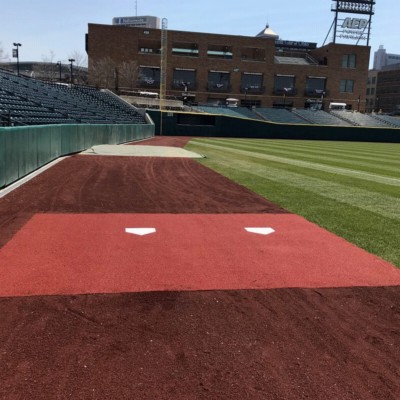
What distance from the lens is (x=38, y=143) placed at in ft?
42.4

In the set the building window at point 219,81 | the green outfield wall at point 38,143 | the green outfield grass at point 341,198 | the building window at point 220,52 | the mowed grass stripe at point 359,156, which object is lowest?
the green outfield grass at point 341,198

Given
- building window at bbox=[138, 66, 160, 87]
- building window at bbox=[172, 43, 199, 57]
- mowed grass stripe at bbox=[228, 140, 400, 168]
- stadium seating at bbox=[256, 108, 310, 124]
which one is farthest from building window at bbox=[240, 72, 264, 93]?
mowed grass stripe at bbox=[228, 140, 400, 168]

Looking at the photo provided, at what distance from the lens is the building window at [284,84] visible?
262 feet

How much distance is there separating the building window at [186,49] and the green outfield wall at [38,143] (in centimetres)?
5607

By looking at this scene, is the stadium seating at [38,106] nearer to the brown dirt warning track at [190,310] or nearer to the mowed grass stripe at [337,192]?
the brown dirt warning track at [190,310]

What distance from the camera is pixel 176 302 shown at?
4.10 m

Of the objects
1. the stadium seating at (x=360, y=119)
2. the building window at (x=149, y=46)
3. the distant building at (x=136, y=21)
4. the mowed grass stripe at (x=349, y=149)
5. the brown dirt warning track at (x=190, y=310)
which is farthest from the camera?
the distant building at (x=136, y=21)

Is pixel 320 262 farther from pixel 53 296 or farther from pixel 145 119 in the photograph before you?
pixel 145 119

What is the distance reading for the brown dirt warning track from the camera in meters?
2.88

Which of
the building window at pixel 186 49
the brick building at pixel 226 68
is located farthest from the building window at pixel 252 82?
the building window at pixel 186 49

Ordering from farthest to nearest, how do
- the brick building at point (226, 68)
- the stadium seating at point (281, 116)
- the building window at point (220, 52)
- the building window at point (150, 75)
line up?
the building window at point (220, 52) → the building window at point (150, 75) → the brick building at point (226, 68) → the stadium seating at point (281, 116)

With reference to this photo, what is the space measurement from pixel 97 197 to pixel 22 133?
343cm

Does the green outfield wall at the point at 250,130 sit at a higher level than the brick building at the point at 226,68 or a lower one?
lower

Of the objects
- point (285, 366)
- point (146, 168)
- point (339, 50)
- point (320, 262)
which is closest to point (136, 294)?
point (285, 366)
